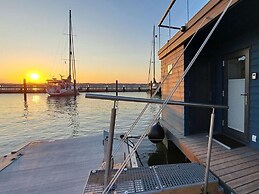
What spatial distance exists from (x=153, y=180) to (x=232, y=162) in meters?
1.39

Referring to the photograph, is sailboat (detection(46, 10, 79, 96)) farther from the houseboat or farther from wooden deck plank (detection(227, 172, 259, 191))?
wooden deck plank (detection(227, 172, 259, 191))

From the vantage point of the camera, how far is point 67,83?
25.1 metres

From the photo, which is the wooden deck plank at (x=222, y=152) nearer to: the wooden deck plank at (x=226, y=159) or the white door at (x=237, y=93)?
the wooden deck plank at (x=226, y=159)

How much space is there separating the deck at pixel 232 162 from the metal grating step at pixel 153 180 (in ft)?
0.87

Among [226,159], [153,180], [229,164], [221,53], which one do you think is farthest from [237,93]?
[153,180]

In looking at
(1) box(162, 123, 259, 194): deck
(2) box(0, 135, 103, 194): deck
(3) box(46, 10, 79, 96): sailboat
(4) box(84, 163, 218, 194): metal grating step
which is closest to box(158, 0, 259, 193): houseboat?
(1) box(162, 123, 259, 194): deck

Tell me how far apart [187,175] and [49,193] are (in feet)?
5.93

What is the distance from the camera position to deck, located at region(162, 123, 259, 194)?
194cm

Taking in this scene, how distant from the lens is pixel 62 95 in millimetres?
24375

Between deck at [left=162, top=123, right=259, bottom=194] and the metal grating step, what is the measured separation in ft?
0.87

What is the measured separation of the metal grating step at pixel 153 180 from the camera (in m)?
1.68

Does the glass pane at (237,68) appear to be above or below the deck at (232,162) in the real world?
above

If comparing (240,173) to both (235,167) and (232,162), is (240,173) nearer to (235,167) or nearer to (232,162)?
(235,167)

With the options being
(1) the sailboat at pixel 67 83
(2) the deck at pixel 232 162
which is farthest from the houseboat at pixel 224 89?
(1) the sailboat at pixel 67 83
